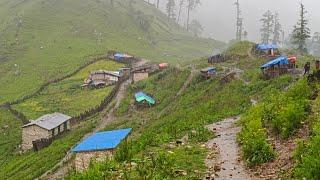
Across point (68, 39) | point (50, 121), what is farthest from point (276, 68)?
point (68, 39)

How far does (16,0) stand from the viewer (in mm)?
163250

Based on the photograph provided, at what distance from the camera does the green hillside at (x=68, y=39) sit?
4156 inches

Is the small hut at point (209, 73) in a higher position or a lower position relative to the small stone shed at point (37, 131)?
higher

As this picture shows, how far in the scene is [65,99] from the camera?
8131cm

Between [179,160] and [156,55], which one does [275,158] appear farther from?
[156,55]

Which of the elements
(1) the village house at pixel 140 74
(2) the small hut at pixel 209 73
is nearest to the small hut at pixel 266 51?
(2) the small hut at pixel 209 73

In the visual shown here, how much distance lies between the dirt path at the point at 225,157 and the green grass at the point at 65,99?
44280mm

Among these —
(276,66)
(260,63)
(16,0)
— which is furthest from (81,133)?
(16,0)

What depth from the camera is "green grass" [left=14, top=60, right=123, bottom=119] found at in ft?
246

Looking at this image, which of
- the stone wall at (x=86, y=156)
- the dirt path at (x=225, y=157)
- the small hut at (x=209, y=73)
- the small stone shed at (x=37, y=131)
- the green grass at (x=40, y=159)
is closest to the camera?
the dirt path at (x=225, y=157)

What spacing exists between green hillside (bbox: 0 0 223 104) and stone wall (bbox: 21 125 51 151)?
90.5 feet

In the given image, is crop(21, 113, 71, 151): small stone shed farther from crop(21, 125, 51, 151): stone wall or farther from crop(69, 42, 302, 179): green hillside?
crop(69, 42, 302, 179): green hillside

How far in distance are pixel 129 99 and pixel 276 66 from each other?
2340 centimetres

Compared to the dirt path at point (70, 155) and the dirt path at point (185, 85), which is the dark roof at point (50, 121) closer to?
the dirt path at point (70, 155)
